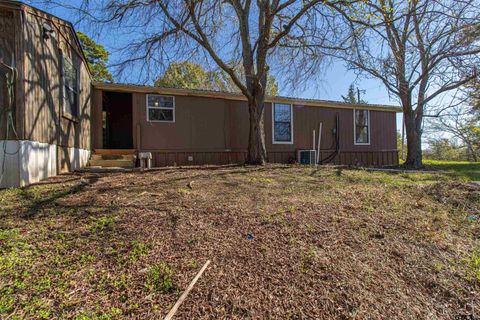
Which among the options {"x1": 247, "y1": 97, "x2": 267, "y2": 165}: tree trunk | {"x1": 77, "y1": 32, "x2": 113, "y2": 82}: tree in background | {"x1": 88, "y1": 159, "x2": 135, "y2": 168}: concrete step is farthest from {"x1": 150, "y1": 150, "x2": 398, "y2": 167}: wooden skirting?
{"x1": 77, "y1": 32, "x2": 113, "y2": 82}: tree in background

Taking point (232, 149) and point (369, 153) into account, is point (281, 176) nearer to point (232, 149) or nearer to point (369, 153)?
point (232, 149)

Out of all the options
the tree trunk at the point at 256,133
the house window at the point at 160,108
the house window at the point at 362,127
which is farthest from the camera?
the house window at the point at 362,127

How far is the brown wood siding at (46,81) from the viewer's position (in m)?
4.20

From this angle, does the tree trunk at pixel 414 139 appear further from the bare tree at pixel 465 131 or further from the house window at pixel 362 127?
the bare tree at pixel 465 131

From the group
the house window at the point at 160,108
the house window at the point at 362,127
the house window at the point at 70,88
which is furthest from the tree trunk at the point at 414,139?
the house window at the point at 70,88

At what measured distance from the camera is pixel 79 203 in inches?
125

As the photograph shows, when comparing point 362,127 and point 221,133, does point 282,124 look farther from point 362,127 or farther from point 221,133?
point 362,127

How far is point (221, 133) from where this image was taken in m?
9.18

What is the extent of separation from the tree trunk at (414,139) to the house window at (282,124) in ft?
14.2

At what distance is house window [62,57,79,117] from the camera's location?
572 centimetres

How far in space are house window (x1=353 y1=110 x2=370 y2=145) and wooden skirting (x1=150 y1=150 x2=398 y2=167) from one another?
1.90ft

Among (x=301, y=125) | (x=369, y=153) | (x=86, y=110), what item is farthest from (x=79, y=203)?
(x=369, y=153)

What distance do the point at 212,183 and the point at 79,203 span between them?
6.48 ft

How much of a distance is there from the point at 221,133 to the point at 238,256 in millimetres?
7341
